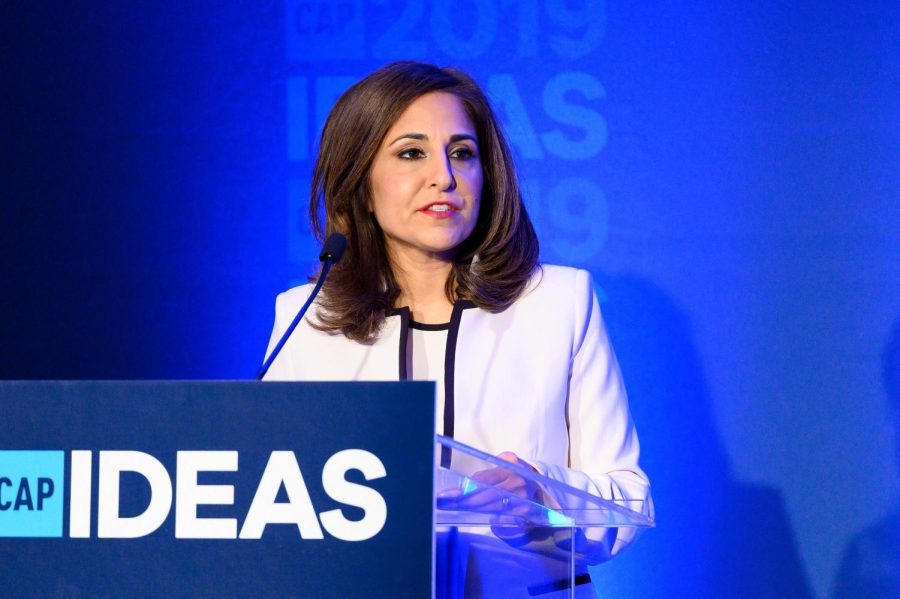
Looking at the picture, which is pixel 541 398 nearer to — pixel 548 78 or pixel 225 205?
pixel 548 78

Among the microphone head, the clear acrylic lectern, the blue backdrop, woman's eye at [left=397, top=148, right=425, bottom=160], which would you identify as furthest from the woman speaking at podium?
the blue backdrop

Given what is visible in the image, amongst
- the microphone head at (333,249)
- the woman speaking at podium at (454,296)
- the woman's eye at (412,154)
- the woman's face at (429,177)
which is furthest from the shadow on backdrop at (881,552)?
the microphone head at (333,249)

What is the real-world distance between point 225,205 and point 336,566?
238 cm

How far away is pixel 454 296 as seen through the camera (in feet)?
6.98

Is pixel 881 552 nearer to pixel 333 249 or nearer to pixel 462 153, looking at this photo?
pixel 462 153

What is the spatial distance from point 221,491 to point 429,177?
3.73 ft

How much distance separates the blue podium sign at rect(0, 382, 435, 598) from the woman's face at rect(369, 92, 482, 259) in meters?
1.07

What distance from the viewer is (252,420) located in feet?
3.26

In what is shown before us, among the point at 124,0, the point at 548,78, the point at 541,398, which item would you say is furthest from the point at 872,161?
the point at 124,0

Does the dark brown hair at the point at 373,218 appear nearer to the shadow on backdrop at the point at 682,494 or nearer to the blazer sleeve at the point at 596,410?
the blazer sleeve at the point at 596,410

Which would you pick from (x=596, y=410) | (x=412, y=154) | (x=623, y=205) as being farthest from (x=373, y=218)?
(x=623, y=205)

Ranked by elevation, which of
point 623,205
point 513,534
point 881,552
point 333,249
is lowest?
point 513,534

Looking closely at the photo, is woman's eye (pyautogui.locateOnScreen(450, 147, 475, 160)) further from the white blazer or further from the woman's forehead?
the white blazer

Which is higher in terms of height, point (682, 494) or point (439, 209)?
point (439, 209)
